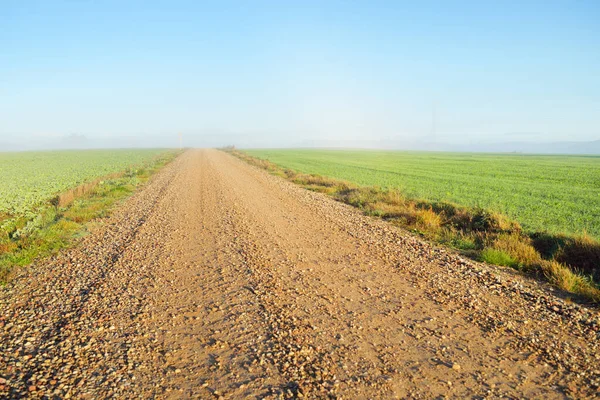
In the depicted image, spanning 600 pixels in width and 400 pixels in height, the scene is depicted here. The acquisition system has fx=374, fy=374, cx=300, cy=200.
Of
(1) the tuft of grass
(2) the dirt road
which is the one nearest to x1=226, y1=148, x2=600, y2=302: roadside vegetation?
(1) the tuft of grass

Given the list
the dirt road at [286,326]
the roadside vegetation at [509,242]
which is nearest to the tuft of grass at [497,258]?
the roadside vegetation at [509,242]

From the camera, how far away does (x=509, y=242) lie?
1016cm

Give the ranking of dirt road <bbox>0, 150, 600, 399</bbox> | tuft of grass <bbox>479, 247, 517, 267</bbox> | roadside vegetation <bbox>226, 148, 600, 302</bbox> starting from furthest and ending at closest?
tuft of grass <bbox>479, 247, 517, 267</bbox> → roadside vegetation <bbox>226, 148, 600, 302</bbox> → dirt road <bbox>0, 150, 600, 399</bbox>

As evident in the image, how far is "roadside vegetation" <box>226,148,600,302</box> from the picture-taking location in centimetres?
808

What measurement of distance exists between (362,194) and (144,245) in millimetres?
12095

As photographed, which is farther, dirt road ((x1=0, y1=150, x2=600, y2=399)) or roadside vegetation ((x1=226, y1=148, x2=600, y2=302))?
roadside vegetation ((x1=226, y1=148, x2=600, y2=302))

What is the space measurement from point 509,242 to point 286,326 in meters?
7.47

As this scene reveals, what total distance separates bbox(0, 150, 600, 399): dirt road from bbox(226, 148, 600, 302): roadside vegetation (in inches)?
34.0

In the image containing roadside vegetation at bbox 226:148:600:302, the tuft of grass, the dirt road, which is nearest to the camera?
the dirt road

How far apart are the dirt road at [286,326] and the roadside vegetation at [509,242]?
865 millimetres

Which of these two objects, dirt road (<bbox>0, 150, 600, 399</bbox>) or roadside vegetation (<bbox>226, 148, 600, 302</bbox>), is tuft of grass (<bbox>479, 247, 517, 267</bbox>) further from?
dirt road (<bbox>0, 150, 600, 399</bbox>)

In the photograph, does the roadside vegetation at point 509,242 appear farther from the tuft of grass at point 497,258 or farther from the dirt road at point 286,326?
the dirt road at point 286,326

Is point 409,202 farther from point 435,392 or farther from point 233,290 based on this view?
point 435,392

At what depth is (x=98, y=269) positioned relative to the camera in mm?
8391
